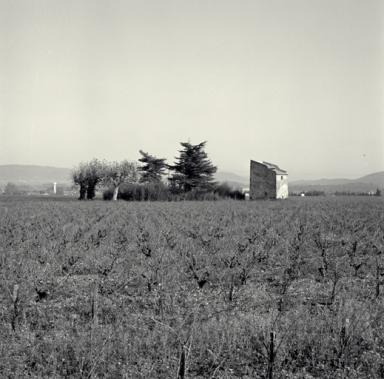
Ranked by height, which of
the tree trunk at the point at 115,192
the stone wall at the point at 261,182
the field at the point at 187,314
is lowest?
the field at the point at 187,314

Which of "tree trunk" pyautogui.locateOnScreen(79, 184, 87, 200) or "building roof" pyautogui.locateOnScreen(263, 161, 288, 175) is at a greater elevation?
"building roof" pyautogui.locateOnScreen(263, 161, 288, 175)

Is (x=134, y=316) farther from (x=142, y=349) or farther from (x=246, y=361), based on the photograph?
(x=246, y=361)

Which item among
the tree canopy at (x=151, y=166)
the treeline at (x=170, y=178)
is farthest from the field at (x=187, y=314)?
the tree canopy at (x=151, y=166)

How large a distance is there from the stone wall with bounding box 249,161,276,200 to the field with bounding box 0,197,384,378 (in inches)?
1652

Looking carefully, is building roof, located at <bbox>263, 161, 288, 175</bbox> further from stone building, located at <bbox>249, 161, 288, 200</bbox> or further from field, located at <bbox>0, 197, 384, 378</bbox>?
field, located at <bbox>0, 197, 384, 378</bbox>

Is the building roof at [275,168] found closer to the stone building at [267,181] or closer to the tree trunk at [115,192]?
the stone building at [267,181]

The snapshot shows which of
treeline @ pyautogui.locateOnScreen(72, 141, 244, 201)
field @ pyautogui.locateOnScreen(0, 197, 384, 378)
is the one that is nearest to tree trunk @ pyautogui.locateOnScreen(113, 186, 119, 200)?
treeline @ pyautogui.locateOnScreen(72, 141, 244, 201)

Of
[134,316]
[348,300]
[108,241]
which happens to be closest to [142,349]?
[134,316]

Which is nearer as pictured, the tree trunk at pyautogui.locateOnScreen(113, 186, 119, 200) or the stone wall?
the tree trunk at pyautogui.locateOnScreen(113, 186, 119, 200)

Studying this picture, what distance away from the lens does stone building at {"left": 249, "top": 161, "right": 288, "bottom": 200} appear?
55.1 m

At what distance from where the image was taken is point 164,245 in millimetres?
13883

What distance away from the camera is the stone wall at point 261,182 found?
5534 centimetres

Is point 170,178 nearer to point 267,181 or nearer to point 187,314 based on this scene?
point 267,181

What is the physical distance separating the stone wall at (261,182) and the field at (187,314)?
138 ft
